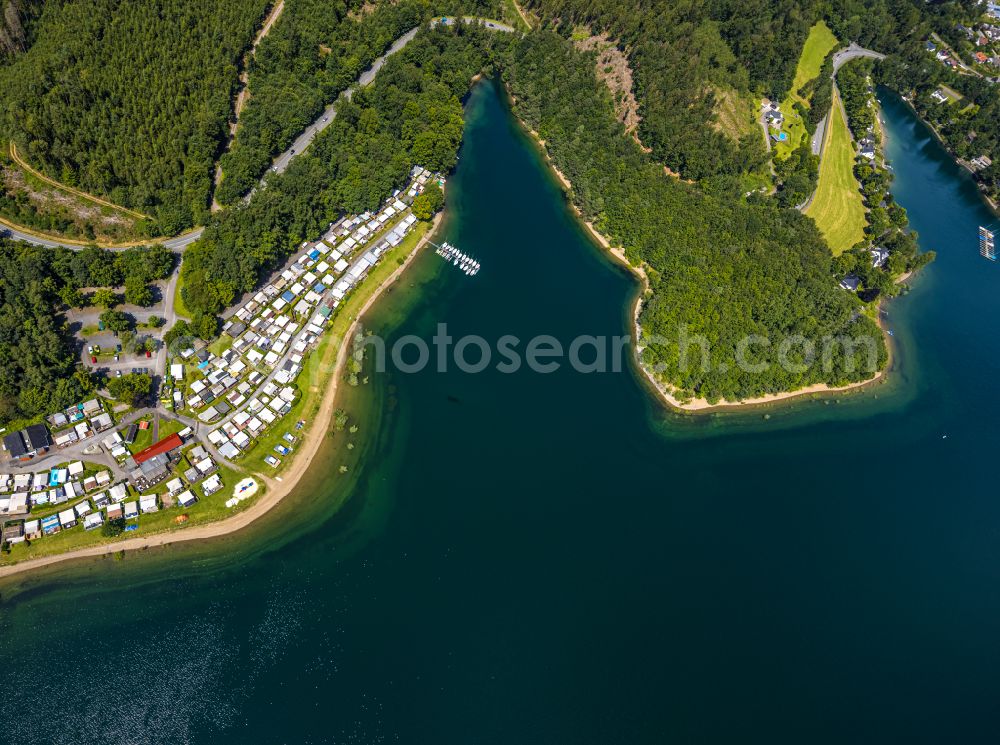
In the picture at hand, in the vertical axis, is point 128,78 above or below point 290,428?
above


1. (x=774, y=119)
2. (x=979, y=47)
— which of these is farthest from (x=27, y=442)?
(x=979, y=47)

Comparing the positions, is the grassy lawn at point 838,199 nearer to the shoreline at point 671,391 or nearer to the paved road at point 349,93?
the shoreline at point 671,391

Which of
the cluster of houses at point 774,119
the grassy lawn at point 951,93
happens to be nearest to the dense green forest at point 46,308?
the cluster of houses at point 774,119

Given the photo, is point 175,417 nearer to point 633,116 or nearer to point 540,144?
point 540,144

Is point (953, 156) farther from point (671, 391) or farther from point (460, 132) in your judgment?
point (460, 132)

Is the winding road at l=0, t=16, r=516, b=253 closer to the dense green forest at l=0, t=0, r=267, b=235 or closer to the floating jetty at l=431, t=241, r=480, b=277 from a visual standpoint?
the dense green forest at l=0, t=0, r=267, b=235

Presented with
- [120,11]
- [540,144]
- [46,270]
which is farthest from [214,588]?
[120,11]
